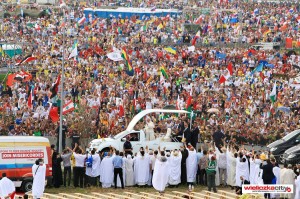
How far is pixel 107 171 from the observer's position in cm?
3759

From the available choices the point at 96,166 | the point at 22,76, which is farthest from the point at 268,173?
the point at 22,76

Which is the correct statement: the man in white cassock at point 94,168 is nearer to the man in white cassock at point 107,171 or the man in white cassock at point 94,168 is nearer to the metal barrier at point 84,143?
the man in white cassock at point 107,171

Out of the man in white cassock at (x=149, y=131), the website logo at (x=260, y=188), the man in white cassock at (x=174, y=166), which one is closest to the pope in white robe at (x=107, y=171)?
the man in white cassock at (x=174, y=166)

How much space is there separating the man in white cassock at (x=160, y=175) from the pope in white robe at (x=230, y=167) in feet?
7.25

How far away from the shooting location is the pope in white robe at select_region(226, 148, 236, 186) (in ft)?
123

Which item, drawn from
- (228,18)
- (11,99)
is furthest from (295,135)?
(228,18)

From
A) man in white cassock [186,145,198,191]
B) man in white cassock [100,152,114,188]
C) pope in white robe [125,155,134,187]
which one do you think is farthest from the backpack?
man in white cassock [186,145,198,191]

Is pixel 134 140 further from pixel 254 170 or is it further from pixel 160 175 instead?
pixel 254 170

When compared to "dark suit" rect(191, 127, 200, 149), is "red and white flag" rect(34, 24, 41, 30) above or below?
below

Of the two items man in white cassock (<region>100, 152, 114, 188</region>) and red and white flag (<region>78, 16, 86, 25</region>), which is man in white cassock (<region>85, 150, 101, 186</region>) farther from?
red and white flag (<region>78, 16, 86, 25</region>)

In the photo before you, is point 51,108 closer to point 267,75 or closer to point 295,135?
point 295,135

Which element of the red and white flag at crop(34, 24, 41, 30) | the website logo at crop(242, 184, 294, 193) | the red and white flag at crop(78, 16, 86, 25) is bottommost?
the red and white flag at crop(34, 24, 41, 30)

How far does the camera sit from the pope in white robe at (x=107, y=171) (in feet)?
123

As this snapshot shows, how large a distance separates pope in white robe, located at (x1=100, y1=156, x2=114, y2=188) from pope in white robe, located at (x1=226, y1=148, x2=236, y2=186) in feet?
11.8
